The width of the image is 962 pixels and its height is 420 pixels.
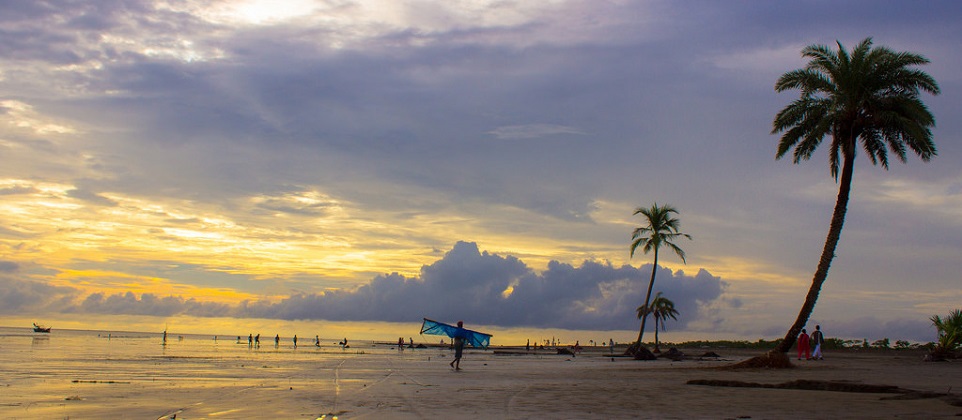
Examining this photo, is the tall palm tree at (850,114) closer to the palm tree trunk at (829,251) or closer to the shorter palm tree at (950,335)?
the palm tree trunk at (829,251)

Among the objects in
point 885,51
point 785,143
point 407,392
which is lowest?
point 407,392

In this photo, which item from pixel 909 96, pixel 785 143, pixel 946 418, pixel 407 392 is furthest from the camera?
pixel 785 143

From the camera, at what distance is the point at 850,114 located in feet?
96.0

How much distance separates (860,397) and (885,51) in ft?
59.9

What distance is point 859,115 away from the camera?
29.4m

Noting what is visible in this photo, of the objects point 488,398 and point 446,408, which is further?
point 488,398

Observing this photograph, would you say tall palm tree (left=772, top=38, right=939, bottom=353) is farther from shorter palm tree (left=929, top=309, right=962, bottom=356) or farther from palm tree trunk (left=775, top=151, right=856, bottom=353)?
shorter palm tree (left=929, top=309, right=962, bottom=356)

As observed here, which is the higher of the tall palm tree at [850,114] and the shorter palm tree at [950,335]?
the tall palm tree at [850,114]

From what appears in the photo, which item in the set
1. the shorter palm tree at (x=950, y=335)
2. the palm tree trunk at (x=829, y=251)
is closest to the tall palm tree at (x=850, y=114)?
the palm tree trunk at (x=829, y=251)

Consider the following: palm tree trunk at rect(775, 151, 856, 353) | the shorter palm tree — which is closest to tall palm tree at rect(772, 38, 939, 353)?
palm tree trunk at rect(775, 151, 856, 353)

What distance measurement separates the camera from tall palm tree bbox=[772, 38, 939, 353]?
28219 millimetres

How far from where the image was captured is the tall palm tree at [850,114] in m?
28.2

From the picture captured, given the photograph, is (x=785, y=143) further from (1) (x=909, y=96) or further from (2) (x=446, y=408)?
(2) (x=446, y=408)

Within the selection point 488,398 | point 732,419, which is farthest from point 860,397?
point 488,398
